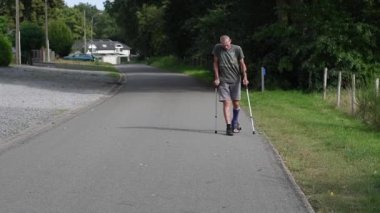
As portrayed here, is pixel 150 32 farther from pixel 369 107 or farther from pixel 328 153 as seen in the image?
pixel 328 153

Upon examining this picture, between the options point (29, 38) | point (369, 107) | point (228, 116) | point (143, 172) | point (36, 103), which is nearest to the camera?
point (143, 172)

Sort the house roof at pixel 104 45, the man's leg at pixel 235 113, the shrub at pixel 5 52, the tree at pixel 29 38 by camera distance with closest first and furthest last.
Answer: the man's leg at pixel 235 113, the shrub at pixel 5 52, the tree at pixel 29 38, the house roof at pixel 104 45

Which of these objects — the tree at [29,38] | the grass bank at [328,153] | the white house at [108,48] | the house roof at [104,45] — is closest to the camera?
the grass bank at [328,153]

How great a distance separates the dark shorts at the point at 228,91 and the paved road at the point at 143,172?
2.30 feet

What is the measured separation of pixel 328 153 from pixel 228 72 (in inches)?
117

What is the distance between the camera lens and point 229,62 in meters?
12.6

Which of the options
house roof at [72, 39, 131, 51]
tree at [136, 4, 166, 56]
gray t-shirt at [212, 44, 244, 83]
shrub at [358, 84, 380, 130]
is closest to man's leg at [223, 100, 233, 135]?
gray t-shirt at [212, 44, 244, 83]

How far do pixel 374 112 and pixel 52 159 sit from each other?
7.74 m

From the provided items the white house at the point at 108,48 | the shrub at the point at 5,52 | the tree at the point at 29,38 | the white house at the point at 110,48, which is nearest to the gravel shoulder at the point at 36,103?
the shrub at the point at 5,52

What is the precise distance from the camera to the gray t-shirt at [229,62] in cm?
1261

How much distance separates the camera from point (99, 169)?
906 cm

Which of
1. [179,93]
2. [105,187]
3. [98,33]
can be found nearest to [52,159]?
[105,187]

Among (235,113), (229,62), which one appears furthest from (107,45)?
(229,62)

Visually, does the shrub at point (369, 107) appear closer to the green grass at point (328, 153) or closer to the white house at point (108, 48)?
the green grass at point (328, 153)
